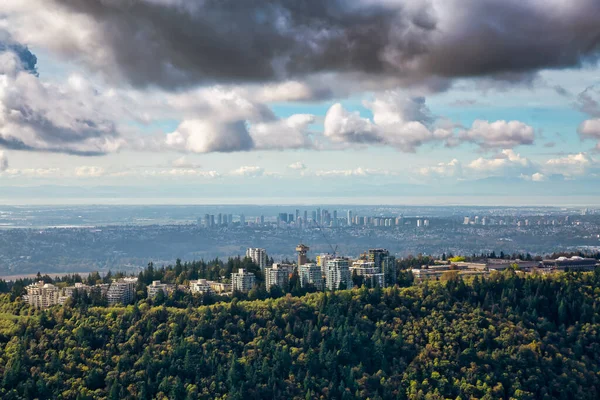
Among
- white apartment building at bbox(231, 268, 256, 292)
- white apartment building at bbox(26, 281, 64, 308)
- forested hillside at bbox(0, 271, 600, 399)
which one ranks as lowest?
forested hillside at bbox(0, 271, 600, 399)

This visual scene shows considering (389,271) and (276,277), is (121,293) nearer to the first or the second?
(276,277)

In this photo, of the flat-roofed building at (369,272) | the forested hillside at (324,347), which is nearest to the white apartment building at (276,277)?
the forested hillside at (324,347)

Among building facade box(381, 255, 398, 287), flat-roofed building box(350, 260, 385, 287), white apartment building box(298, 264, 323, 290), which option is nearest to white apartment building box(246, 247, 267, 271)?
white apartment building box(298, 264, 323, 290)

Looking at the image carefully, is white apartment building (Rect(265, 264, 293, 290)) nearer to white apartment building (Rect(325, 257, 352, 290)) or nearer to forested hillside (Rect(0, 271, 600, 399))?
white apartment building (Rect(325, 257, 352, 290))

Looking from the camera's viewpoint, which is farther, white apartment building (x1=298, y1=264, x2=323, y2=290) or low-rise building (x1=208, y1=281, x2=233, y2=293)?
white apartment building (x1=298, y1=264, x2=323, y2=290)

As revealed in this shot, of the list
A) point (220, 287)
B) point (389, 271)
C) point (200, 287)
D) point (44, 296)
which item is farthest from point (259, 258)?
point (44, 296)

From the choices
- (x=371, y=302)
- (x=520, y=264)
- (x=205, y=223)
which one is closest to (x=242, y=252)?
(x=205, y=223)

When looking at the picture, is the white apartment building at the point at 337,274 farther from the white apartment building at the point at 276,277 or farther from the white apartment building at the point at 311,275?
the white apartment building at the point at 276,277
